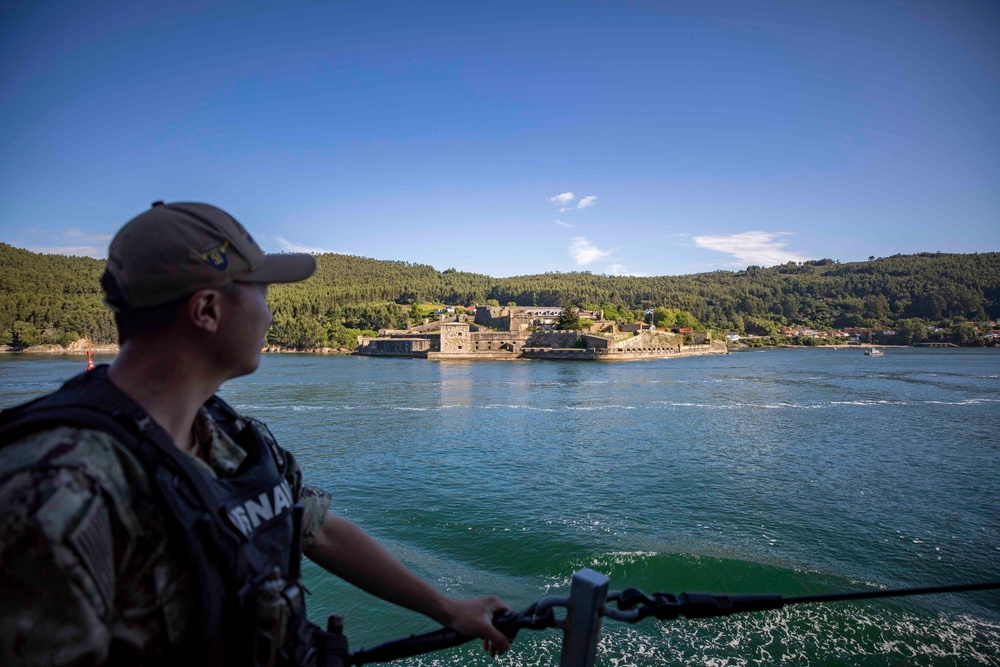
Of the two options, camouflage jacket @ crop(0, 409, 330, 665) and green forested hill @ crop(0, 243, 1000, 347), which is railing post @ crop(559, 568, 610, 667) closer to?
camouflage jacket @ crop(0, 409, 330, 665)

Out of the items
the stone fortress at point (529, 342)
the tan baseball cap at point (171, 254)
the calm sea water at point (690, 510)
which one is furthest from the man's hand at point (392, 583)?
the stone fortress at point (529, 342)

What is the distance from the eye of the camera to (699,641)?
20.4ft

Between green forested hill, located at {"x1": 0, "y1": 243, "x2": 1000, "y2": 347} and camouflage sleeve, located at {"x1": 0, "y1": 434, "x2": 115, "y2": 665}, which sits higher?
green forested hill, located at {"x1": 0, "y1": 243, "x2": 1000, "y2": 347}

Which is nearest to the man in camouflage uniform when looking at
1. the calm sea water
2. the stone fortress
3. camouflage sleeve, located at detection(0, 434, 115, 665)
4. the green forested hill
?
camouflage sleeve, located at detection(0, 434, 115, 665)

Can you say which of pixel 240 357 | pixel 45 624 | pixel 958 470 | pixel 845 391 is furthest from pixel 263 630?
pixel 845 391

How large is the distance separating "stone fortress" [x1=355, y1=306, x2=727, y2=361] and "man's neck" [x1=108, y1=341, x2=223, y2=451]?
5920 centimetres

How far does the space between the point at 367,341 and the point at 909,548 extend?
67860 mm

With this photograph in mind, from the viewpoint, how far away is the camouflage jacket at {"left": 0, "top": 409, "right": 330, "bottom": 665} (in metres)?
0.67

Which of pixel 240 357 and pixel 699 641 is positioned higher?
pixel 240 357

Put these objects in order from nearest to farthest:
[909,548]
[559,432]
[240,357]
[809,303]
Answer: [240,357] < [909,548] < [559,432] < [809,303]

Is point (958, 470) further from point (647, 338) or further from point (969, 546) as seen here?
point (647, 338)

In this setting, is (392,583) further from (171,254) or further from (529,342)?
(529,342)

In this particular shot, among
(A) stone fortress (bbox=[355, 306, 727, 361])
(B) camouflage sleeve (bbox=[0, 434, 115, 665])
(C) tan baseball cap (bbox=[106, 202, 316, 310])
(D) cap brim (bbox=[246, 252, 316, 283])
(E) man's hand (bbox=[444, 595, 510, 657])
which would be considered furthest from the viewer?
(A) stone fortress (bbox=[355, 306, 727, 361])

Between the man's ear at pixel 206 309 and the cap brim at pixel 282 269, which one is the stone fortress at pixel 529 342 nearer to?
the cap brim at pixel 282 269
